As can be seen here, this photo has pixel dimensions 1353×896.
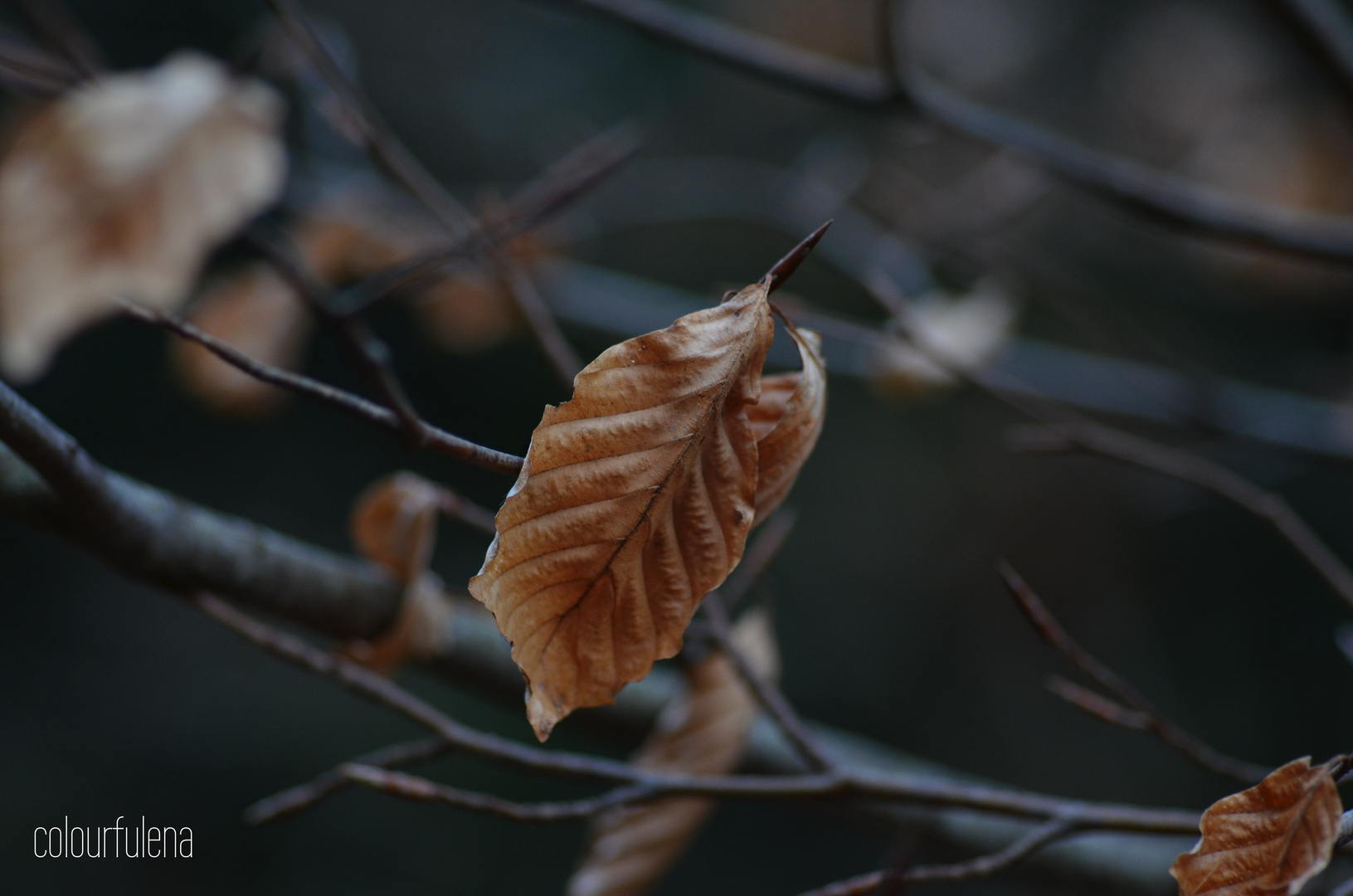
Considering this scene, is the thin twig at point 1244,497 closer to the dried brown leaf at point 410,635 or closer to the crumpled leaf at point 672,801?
the crumpled leaf at point 672,801

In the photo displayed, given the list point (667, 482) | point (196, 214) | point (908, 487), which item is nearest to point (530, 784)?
point (908, 487)

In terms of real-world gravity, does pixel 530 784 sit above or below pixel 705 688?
below

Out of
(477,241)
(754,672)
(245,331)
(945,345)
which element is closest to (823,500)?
(945,345)

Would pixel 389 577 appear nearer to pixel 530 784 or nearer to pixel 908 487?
pixel 530 784

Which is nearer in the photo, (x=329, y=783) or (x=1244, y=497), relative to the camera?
(x=329, y=783)

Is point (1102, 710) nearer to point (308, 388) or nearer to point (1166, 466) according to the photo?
point (1166, 466)
